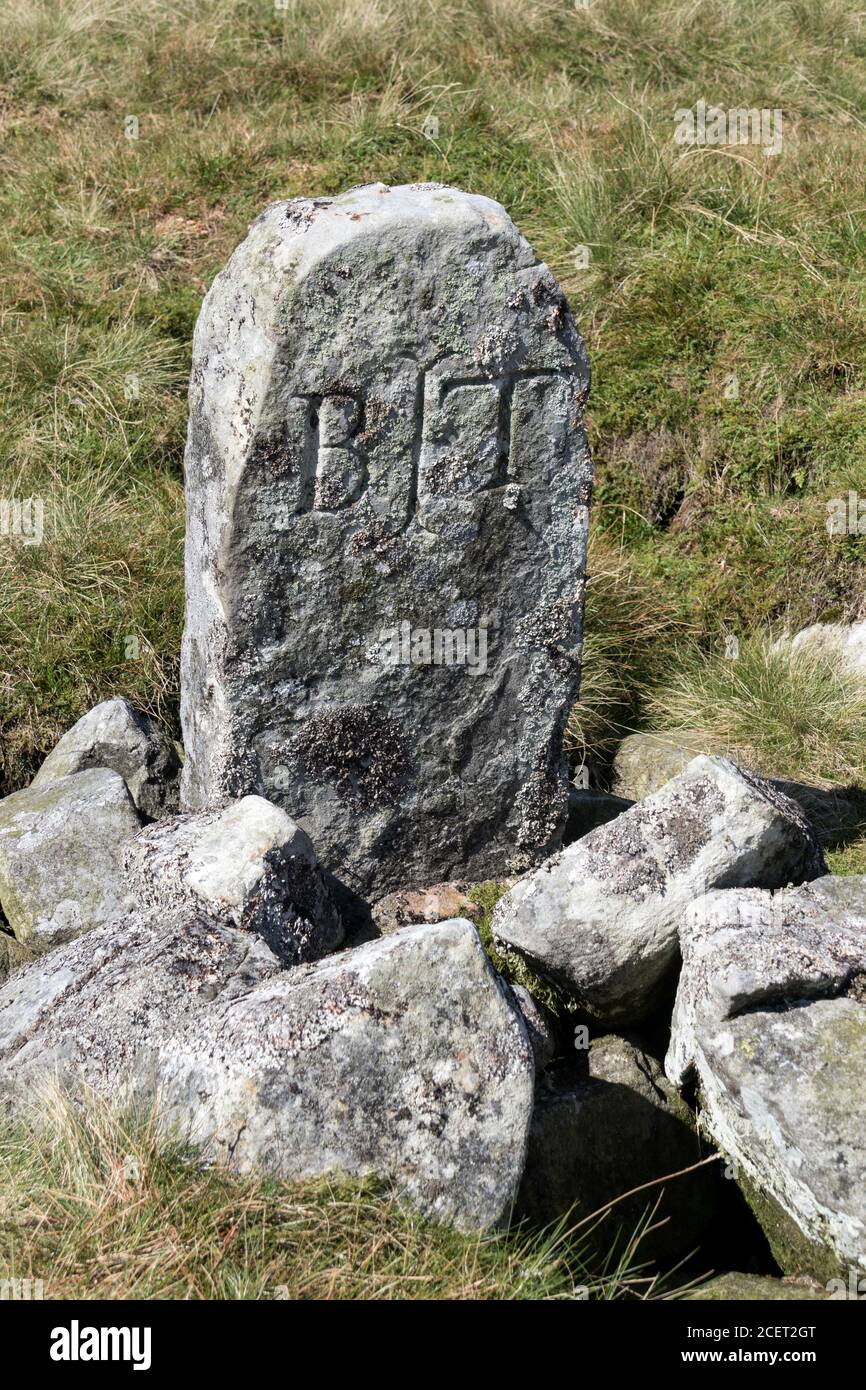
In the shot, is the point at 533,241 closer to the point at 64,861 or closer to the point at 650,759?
the point at 650,759

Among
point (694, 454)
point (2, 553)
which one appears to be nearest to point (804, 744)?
point (694, 454)

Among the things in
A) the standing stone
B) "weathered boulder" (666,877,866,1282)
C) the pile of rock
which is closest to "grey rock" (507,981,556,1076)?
the pile of rock

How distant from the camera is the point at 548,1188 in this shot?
3234 millimetres

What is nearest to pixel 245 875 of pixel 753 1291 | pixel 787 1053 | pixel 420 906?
pixel 420 906

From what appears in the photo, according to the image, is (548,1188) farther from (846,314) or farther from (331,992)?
(846,314)

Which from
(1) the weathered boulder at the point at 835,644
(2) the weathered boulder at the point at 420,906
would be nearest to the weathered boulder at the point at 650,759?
(1) the weathered boulder at the point at 835,644

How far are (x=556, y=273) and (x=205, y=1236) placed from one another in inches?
224

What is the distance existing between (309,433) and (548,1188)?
6.67 feet

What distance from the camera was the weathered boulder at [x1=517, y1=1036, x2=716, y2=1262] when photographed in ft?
10.6

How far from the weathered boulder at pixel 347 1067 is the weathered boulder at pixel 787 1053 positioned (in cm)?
58

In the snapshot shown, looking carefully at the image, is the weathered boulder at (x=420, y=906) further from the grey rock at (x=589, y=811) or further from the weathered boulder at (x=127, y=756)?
the weathered boulder at (x=127, y=756)

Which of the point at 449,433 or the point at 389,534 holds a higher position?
the point at 449,433

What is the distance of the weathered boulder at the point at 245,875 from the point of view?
11.7 ft

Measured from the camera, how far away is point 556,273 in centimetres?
706
